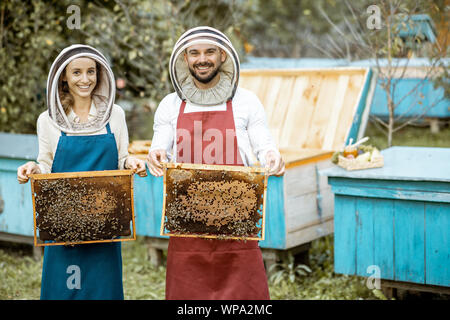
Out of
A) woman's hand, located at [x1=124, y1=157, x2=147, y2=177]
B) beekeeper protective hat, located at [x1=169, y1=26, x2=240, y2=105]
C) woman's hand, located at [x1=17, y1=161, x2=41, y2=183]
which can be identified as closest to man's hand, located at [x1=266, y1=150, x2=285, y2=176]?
beekeeper protective hat, located at [x1=169, y1=26, x2=240, y2=105]

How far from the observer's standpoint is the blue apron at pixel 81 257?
10.8 feet

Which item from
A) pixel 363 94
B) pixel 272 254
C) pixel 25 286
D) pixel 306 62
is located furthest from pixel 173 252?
pixel 306 62

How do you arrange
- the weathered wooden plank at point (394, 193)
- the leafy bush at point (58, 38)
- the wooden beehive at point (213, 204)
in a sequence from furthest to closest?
the leafy bush at point (58, 38)
the weathered wooden plank at point (394, 193)
the wooden beehive at point (213, 204)

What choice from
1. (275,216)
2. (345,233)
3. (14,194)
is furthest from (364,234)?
(14,194)

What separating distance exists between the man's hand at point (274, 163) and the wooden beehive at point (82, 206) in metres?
0.74

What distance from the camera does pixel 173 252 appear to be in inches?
124

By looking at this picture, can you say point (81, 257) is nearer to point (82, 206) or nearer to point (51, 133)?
point (82, 206)

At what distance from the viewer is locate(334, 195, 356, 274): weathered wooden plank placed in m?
4.45

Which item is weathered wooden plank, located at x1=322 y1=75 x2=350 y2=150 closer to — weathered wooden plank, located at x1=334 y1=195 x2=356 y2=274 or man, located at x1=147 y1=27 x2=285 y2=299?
weathered wooden plank, located at x1=334 y1=195 x2=356 y2=274

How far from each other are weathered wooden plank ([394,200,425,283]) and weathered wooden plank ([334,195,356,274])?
0.32m

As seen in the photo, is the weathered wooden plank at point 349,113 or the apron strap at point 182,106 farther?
the weathered wooden plank at point 349,113

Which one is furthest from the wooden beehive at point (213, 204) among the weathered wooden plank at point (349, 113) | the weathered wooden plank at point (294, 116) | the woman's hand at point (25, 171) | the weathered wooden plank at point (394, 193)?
the weathered wooden plank at point (294, 116)

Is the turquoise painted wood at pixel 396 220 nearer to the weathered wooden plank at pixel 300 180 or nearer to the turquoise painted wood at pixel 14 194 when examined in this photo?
the weathered wooden plank at pixel 300 180

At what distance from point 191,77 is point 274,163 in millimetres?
639
